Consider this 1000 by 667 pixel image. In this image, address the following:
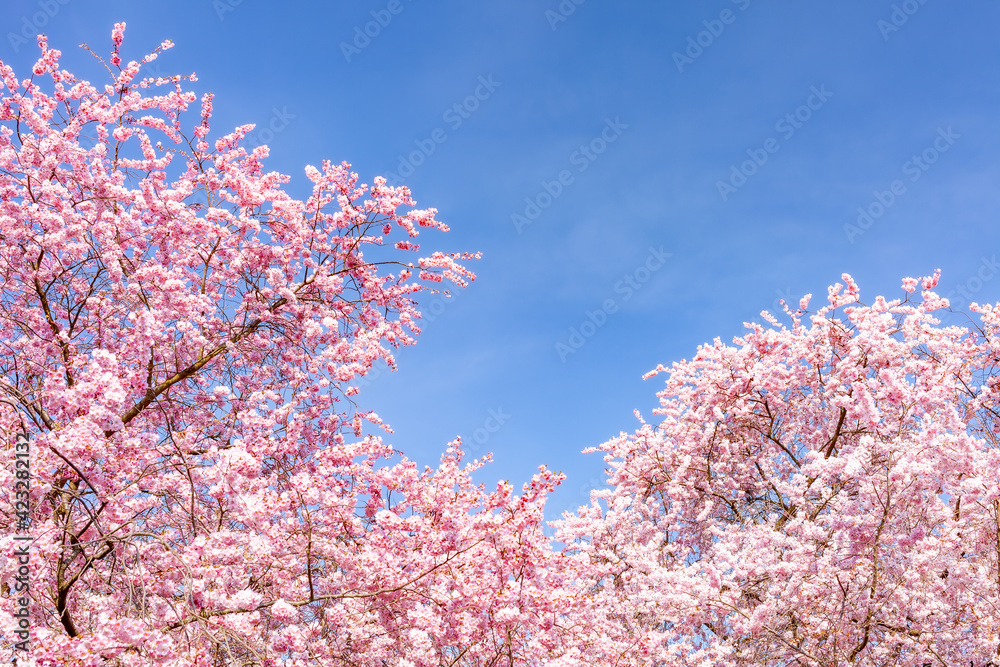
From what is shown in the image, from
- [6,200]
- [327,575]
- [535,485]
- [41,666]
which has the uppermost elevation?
[6,200]

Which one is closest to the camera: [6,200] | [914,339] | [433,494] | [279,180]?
[6,200]

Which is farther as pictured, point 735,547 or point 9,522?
point 735,547

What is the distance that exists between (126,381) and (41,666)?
292 cm

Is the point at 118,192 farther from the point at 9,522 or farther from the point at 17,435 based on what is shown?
the point at 9,522

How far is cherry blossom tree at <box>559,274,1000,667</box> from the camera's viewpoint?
7.89m

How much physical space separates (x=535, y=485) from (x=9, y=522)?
15.7ft

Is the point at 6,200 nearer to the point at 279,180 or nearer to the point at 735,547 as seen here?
the point at 279,180

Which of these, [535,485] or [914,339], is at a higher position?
[914,339]

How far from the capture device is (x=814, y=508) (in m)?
9.42

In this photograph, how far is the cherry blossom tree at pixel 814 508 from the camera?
7.89 metres

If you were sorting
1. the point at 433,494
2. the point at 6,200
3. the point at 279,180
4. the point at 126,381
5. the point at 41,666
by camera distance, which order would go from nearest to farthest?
the point at 41,666 → the point at 126,381 → the point at 6,200 → the point at 433,494 → the point at 279,180

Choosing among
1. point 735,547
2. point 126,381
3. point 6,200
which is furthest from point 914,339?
point 6,200

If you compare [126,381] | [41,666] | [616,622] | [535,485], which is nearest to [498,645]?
[535,485]

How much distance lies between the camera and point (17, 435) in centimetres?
624
